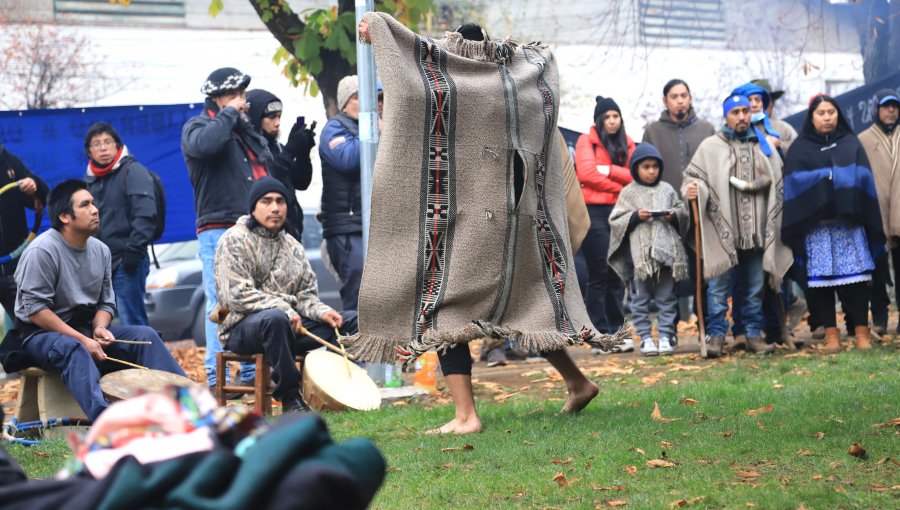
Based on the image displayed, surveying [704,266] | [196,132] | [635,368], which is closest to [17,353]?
[196,132]

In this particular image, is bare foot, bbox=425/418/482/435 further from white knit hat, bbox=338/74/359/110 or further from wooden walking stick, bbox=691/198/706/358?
wooden walking stick, bbox=691/198/706/358

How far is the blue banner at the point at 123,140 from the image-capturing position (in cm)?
1191

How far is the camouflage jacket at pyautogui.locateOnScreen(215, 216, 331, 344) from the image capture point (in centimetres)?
796

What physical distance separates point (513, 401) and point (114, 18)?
60.5 feet

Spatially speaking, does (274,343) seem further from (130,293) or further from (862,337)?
(862,337)

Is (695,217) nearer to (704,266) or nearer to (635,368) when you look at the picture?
(704,266)

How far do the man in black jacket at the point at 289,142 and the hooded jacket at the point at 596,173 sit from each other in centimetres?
256

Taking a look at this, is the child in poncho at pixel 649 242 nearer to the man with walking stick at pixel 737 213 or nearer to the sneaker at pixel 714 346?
the man with walking stick at pixel 737 213

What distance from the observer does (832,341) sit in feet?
34.1

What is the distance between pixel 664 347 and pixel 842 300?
1.53 meters

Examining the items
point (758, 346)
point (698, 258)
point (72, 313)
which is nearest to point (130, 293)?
point (72, 313)

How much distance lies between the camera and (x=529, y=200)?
262 inches

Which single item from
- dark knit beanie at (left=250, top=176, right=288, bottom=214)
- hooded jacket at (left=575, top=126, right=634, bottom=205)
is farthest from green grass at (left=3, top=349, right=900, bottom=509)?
hooded jacket at (left=575, top=126, right=634, bottom=205)

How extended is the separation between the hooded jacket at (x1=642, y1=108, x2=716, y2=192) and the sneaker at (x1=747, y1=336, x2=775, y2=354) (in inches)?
63.0
